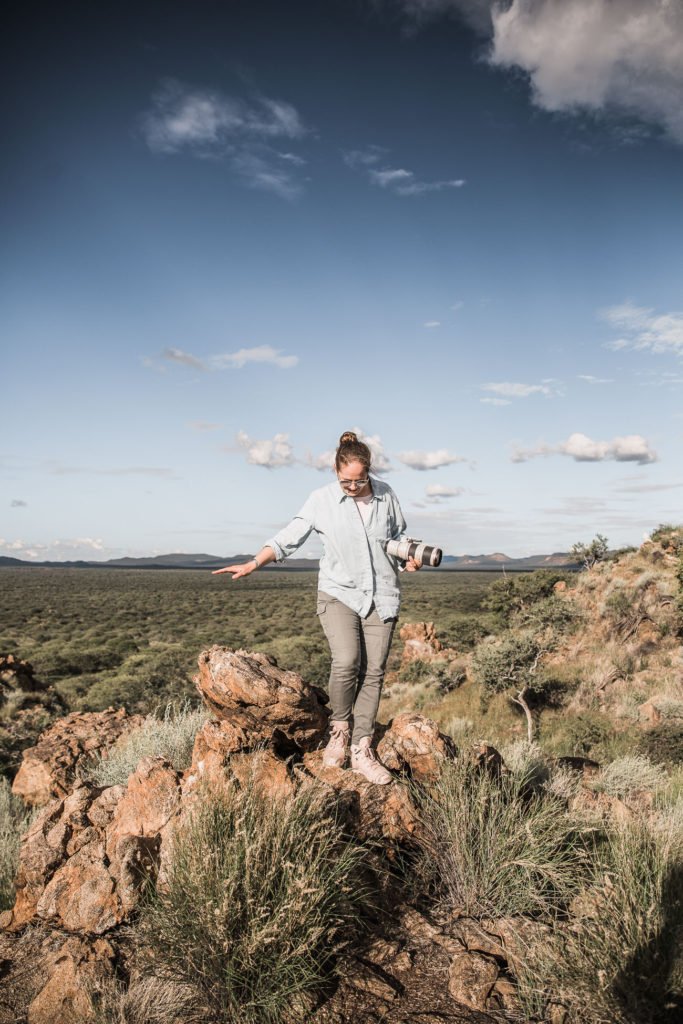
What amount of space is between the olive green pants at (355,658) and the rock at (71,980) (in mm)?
1814

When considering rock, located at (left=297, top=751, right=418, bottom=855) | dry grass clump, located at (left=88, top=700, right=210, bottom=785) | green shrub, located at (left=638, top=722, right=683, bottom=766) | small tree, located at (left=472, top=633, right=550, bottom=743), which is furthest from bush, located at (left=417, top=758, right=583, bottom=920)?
small tree, located at (left=472, top=633, right=550, bottom=743)

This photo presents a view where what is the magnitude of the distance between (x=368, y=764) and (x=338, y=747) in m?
0.26

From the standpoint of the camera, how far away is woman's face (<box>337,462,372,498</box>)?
12.9 ft

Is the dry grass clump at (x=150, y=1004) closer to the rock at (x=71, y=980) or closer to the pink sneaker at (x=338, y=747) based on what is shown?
the rock at (x=71, y=980)

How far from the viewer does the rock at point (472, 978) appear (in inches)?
102

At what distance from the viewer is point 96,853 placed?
11.8 feet

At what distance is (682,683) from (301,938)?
411 inches

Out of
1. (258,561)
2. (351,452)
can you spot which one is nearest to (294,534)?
(258,561)

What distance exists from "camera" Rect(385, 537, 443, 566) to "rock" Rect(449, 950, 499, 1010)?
80.8 inches

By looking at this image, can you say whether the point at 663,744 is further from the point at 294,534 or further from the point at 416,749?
the point at 294,534

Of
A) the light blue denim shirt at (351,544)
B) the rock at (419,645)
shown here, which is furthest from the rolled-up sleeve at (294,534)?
the rock at (419,645)

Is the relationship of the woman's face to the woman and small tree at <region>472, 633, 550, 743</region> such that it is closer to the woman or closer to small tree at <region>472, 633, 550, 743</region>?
the woman

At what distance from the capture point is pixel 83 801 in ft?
13.7

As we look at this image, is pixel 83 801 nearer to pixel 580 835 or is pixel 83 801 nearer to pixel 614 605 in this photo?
pixel 580 835
